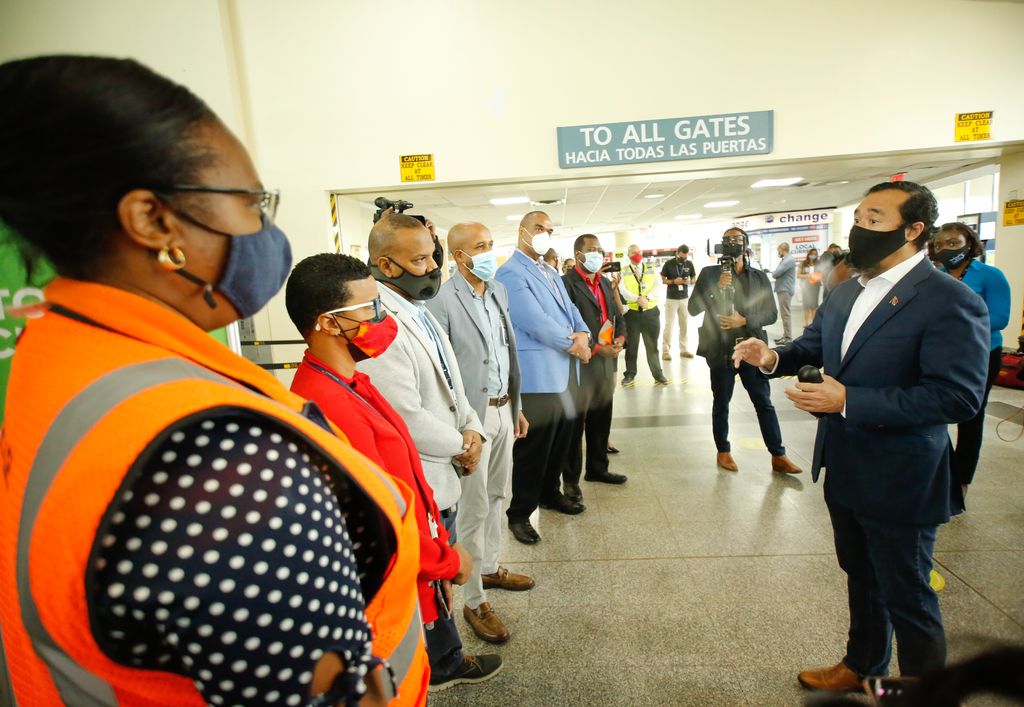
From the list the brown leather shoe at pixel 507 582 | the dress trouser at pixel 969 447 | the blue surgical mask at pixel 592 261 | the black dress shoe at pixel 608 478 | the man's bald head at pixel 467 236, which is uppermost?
the man's bald head at pixel 467 236

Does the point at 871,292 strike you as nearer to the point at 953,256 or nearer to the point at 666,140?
the point at 953,256

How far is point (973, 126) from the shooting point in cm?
440

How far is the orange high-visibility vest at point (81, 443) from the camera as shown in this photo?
505 millimetres

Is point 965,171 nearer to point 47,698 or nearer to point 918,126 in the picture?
point 918,126

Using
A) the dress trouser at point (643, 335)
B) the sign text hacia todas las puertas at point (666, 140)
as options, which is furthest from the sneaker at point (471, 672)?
the dress trouser at point (643, 335)

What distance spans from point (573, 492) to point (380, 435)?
99.8 inches

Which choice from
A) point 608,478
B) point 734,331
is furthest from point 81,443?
point 734,331

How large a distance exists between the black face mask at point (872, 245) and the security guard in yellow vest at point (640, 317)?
545 centimetres

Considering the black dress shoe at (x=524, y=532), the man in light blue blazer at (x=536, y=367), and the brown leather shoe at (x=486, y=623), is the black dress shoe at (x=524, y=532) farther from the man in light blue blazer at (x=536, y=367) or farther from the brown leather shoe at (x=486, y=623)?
the brown leather shoe at (x=486, y=623)

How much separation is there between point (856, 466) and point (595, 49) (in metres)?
4.12

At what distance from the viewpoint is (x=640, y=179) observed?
4.86 m

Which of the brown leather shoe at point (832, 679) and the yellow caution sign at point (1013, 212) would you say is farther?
the yellow caution sign at point (1013, 212)

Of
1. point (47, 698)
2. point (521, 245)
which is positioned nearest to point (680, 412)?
point (521, 245)

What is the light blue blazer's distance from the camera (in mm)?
3227
